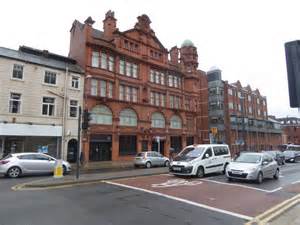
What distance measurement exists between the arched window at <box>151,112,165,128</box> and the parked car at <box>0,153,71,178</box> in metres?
20.1

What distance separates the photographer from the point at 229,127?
173ft

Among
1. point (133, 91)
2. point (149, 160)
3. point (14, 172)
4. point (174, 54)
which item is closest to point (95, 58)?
point (133, 91)

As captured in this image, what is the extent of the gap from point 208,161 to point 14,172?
1213cm

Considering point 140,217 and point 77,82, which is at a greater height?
point 77,82

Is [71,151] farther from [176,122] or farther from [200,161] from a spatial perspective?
[176,122]

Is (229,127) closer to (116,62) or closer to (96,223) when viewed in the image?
(116,62)

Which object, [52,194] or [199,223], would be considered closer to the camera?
[199,223]

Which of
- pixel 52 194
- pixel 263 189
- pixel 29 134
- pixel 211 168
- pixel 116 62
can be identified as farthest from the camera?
pixel 116 62

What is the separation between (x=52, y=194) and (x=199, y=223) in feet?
20.0

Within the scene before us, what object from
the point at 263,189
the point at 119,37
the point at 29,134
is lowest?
the point at 263,189

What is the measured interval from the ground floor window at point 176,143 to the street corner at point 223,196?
2502cm

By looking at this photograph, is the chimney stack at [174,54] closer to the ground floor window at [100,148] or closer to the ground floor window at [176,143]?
the ground floor window at [176,143]

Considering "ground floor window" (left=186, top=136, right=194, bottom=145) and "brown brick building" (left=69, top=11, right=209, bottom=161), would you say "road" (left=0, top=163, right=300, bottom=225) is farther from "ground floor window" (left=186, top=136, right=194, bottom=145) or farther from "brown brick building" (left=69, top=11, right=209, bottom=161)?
"ground floor window" (left=186, top=136, right=194, bottom=145)

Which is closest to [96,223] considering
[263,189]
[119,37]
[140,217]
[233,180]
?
[140,217]
